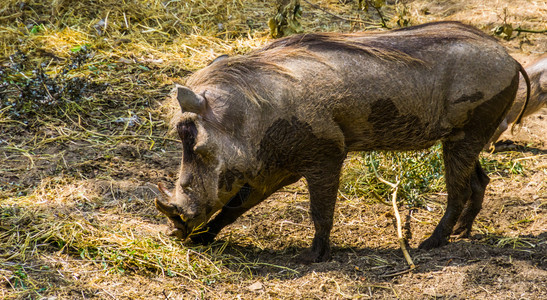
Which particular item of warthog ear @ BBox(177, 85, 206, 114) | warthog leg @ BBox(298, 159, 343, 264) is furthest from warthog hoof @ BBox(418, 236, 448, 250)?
warthog ear @ BBox(177, 85, 206, 114)

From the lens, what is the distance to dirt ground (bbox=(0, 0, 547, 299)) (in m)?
3.40

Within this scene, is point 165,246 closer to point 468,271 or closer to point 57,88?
point 468,271

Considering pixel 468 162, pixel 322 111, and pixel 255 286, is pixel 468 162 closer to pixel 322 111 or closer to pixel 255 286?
pixel 322 111

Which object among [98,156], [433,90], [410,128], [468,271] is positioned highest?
[433,90]

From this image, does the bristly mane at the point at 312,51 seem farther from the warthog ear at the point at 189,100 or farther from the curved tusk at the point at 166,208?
the curved tusk at the point at 166,208

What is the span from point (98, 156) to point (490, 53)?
3.03 m

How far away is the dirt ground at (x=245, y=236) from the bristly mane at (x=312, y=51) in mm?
1050

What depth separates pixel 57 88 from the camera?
18.6ft

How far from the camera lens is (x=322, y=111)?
11.9 ft

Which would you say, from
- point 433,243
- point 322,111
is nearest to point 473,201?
point 433,243

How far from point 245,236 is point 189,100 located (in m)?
1.19

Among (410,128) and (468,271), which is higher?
(410,128)

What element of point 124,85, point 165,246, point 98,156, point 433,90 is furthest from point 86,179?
point 433,90

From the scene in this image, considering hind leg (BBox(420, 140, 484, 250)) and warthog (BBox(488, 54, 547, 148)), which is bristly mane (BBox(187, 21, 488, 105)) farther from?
warthog (BBox(488, 54, 547, 148))
